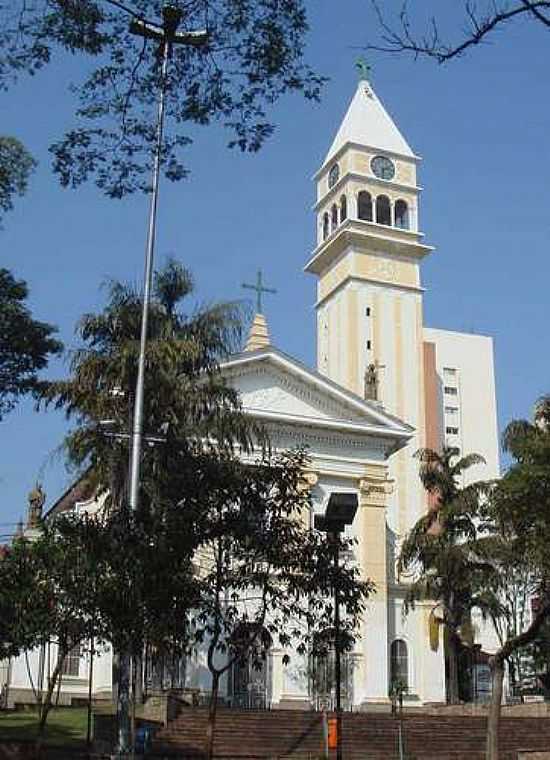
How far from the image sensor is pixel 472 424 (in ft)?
275

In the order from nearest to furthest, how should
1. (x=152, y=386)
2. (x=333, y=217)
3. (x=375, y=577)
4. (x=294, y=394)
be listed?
(x=152, y=386)
(x=375, y=577)
(x=294, y=394)
(x=333, y=217)

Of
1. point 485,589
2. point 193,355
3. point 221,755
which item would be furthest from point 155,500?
point 485,589

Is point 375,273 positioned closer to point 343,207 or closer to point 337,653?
point 343,207

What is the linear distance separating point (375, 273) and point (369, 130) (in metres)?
11.2

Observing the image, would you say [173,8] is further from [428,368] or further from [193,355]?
[428,368]

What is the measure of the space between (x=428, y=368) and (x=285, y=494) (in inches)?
2368

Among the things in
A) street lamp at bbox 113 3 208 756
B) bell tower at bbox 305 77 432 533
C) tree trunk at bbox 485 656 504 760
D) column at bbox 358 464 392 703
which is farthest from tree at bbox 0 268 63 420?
bell tower at bbox 305 77 432 533

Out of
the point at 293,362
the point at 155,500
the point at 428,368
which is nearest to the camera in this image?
the point at 155,500

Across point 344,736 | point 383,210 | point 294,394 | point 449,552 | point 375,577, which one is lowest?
point 344,736

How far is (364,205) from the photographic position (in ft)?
233

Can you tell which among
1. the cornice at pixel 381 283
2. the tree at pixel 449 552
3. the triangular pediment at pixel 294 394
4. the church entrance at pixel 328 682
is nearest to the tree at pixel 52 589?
the church entrance at pixel 328 682

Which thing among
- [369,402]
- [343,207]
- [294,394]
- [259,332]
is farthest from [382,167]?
[294,394]

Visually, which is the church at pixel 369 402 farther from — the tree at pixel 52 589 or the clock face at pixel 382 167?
the tree at pixel 52 589

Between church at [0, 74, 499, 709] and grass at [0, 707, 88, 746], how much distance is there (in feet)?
7.35
